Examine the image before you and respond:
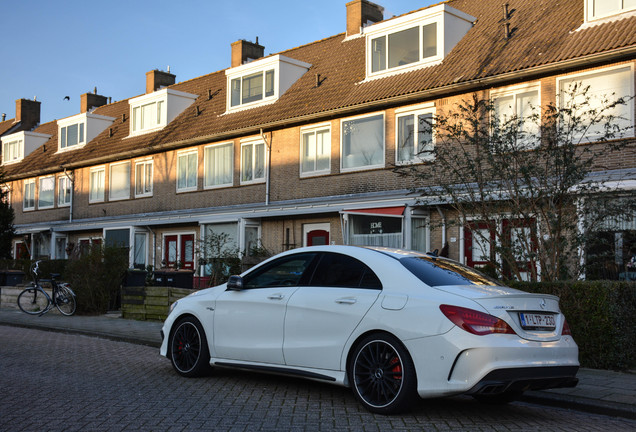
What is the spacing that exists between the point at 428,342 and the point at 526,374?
86 centimetres

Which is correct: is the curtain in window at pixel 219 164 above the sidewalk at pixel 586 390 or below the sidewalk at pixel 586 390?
above

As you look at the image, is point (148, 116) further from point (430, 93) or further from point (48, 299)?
point (430, 93)

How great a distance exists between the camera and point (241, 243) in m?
23.1

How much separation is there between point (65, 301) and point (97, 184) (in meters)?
14.2

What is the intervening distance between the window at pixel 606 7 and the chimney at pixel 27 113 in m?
36.3

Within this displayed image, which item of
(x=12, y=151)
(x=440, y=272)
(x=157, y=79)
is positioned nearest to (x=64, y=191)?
(x=157, y=79)

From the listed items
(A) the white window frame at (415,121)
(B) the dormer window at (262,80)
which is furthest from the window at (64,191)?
(A) the white window frame at (415,121)

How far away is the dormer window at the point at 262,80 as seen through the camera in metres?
24.0

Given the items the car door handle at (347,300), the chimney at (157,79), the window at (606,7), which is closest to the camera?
the car door handle at (347,300)

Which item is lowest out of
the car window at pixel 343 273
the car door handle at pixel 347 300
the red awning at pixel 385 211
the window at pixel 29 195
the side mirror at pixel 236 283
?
the car door handle at pixel 347 300

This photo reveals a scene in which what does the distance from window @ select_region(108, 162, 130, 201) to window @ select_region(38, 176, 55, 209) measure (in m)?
5.30

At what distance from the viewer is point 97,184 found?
31.0m

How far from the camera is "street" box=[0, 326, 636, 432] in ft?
19.8

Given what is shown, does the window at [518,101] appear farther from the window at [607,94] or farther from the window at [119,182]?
the window at [119,182]
